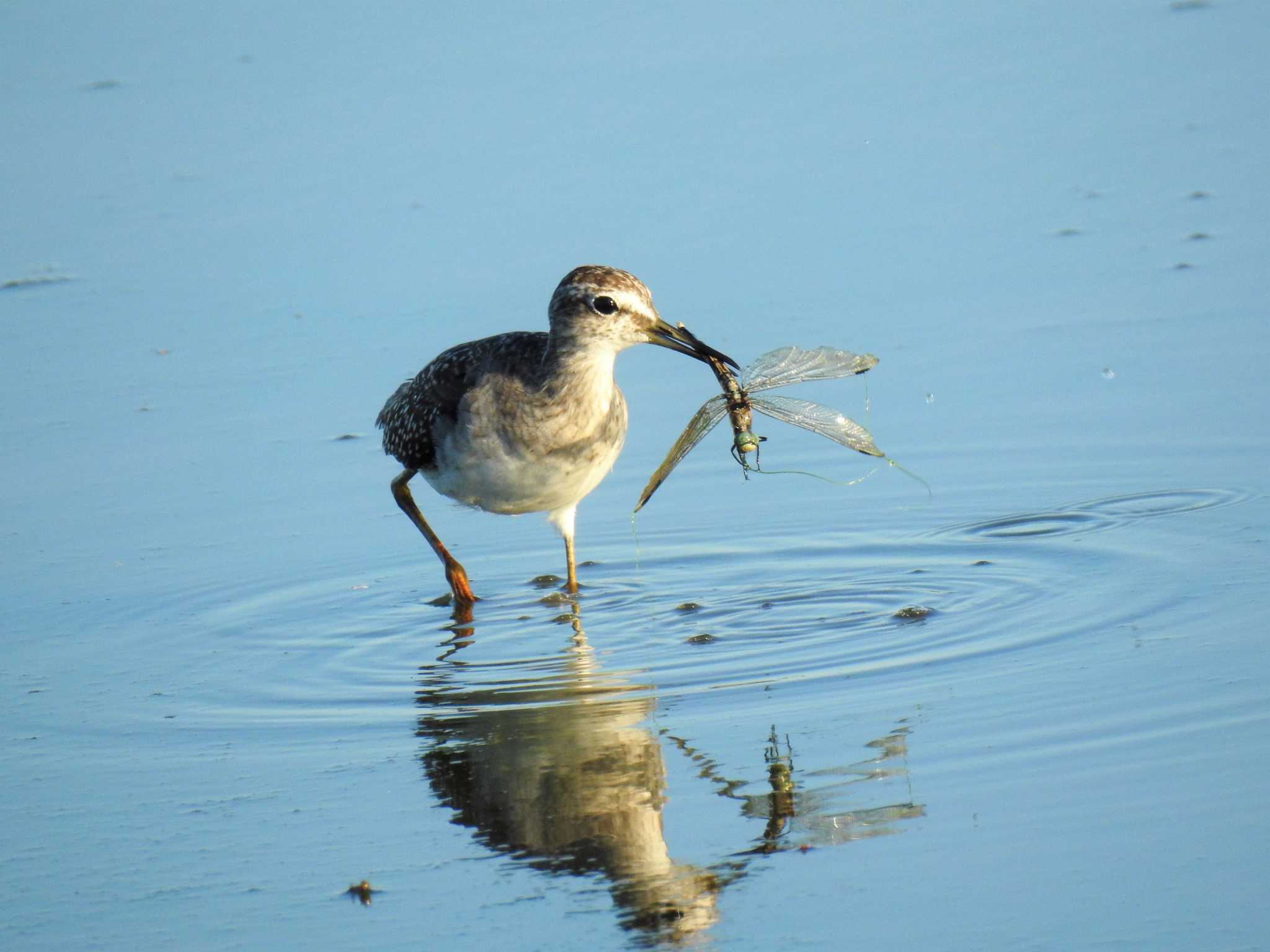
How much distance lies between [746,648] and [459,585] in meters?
1.75

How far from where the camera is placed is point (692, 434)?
26.1 ft

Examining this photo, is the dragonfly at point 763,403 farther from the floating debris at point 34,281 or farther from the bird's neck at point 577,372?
the floating debris at point 34,281

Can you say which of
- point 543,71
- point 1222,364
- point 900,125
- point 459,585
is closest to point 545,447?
point 459,585

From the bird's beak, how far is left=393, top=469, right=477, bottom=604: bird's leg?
136 cm

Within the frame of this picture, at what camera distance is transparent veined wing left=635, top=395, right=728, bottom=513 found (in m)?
7.89

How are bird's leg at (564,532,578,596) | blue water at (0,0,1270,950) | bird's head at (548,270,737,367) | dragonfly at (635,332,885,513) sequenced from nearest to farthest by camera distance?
blue water at (0,0,1270,950)
dragonfly at (635,332,885,513)
bird's head at (548,270,737,367)
bird's leg at (564,532,578,596)

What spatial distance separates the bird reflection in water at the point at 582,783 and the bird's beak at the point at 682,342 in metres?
1.42

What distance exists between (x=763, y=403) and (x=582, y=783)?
2520 mm

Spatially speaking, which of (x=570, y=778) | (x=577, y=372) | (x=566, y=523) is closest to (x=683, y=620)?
(x=566, y=523)

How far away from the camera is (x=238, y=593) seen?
8.55 meters

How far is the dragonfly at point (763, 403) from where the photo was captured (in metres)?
7.86

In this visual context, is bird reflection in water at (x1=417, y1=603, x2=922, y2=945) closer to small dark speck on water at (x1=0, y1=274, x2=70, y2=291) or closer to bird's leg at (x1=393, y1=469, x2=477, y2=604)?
bird's leg at (x1=393, y1=469, x2=477, y2=604)

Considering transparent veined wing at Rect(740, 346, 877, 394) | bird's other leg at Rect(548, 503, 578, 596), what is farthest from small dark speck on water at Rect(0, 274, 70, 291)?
transparent veined wing at Rect(740, 346, 877, 394)

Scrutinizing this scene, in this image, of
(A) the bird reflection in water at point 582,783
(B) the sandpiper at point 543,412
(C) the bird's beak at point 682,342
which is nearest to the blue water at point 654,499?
(A) the bird reflection in water at point 582,783
